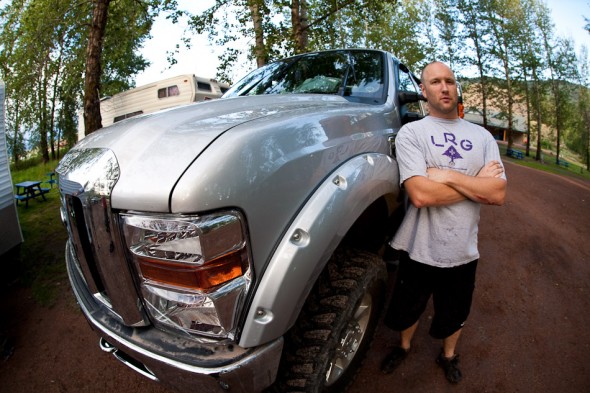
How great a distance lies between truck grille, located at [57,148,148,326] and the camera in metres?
1.17

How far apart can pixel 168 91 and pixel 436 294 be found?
33.2ft

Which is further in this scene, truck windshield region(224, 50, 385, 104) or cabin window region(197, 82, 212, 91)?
cabin window region(197, 82, 212, 91)

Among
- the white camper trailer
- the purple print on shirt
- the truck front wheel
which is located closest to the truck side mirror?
the purple print on shirt

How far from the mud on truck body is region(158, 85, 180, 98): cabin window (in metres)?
9.17

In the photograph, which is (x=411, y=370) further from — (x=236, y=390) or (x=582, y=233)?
(x=582, y=233)

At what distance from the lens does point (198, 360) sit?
3.71ft

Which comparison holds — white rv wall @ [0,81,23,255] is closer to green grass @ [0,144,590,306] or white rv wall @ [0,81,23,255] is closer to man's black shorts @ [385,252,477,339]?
green grass @ [0,144,590,306]

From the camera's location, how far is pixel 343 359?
1.84 meters

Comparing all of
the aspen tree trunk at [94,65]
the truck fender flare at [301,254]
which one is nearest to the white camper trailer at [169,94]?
the aspen tree trunk at [94,65]

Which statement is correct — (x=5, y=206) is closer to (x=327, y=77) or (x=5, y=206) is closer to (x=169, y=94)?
(x=327, y=77)

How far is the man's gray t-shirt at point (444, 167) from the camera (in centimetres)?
181

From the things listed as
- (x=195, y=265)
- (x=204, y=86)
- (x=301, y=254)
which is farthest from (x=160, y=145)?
(x=204, y=86)

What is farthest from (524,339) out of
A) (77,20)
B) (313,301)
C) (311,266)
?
(77,20)

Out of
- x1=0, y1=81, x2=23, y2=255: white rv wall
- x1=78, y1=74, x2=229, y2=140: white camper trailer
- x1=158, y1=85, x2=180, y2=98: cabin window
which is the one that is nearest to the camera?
x1=0, y1=81, x2=23, y2=255: white rv wall
